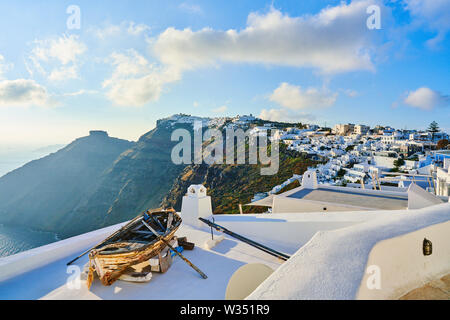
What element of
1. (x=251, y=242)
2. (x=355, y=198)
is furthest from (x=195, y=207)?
(x=355, y=198)

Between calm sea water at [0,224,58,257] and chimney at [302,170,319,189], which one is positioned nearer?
chimney at [302,170,319,189]

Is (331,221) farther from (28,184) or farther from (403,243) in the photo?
(28,184)

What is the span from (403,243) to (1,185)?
264 ft

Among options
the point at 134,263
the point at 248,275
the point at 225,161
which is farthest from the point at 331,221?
the point at 225,161

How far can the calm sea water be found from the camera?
129 ft

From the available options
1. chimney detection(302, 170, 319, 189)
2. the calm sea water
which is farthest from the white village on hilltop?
the calm sea water

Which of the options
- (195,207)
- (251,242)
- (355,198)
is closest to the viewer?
(251,242)

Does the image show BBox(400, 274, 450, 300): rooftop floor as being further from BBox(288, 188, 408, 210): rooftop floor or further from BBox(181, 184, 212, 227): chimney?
BBox(288, 188, 408, 210): rooftop floor

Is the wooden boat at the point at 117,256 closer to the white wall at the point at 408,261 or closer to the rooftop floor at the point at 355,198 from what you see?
the white wall at the point at 408,261

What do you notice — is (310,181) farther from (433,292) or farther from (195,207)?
(433,292)

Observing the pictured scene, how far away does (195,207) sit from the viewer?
16.5 ft

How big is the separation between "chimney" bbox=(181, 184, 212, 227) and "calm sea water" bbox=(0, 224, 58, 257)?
150 ft

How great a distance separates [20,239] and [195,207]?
5471 cm

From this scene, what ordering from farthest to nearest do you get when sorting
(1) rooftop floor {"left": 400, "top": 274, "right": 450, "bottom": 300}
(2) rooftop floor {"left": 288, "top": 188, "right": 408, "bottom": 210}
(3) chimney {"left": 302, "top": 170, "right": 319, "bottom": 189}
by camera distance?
1. (3) chimney {"left": 302, "top": 170, "right": 319, "bottom": 189}
2. (2) rooftop floor {"left": 288, "top": 188, "right": 408, "bottom": 210}
3. (1) rooftop floor {"left": 400, "top": 274, "right": 450, "bottom": 300}
